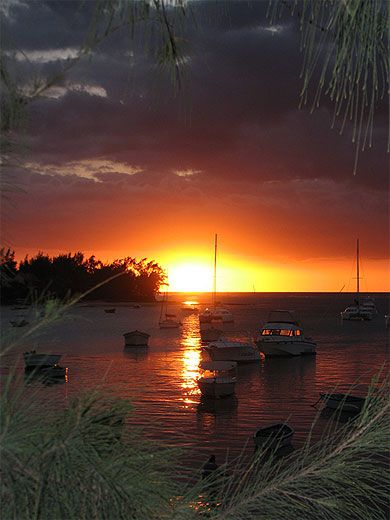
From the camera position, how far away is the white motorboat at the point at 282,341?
5106 centimetres

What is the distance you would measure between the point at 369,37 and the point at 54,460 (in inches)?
85.0

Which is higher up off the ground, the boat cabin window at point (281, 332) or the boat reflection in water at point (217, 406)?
the boat cabin window at point (281, 332)

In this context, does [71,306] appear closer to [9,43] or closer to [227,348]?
[9,43]

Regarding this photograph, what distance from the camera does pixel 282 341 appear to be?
167 ft

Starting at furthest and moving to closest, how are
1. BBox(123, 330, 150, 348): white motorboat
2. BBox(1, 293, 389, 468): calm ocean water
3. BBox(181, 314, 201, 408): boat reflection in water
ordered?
BBox(123, 330, 150, 348): white motorboat → BBox(181, 314, 201, 408): boat reflection in water → BBox(1, 293, 389, 468): calm ocean water

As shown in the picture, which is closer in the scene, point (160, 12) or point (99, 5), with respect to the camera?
point (99, 5)

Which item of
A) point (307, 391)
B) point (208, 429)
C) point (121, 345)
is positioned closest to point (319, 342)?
point (121, 345)

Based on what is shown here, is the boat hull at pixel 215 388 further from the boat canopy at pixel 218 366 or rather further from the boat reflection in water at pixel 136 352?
the boat reflection in water at pixel 136 352

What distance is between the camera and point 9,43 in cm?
268

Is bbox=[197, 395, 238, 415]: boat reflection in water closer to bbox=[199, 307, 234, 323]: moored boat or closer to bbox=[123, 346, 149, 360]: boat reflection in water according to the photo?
bbox=[123, 346, 149, 360]: boat reflection in water

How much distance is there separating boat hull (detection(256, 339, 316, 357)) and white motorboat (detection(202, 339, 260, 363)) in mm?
2769

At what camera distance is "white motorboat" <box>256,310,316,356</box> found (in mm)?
51062

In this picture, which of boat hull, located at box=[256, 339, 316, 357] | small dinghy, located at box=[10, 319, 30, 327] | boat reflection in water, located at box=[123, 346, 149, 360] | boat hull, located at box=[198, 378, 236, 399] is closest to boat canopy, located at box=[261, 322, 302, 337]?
boat hull, located at box=[256, 339, 316, 357]

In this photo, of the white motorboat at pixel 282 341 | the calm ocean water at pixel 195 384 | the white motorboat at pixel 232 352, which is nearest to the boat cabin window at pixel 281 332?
the white motorboat at pixel 282 341
